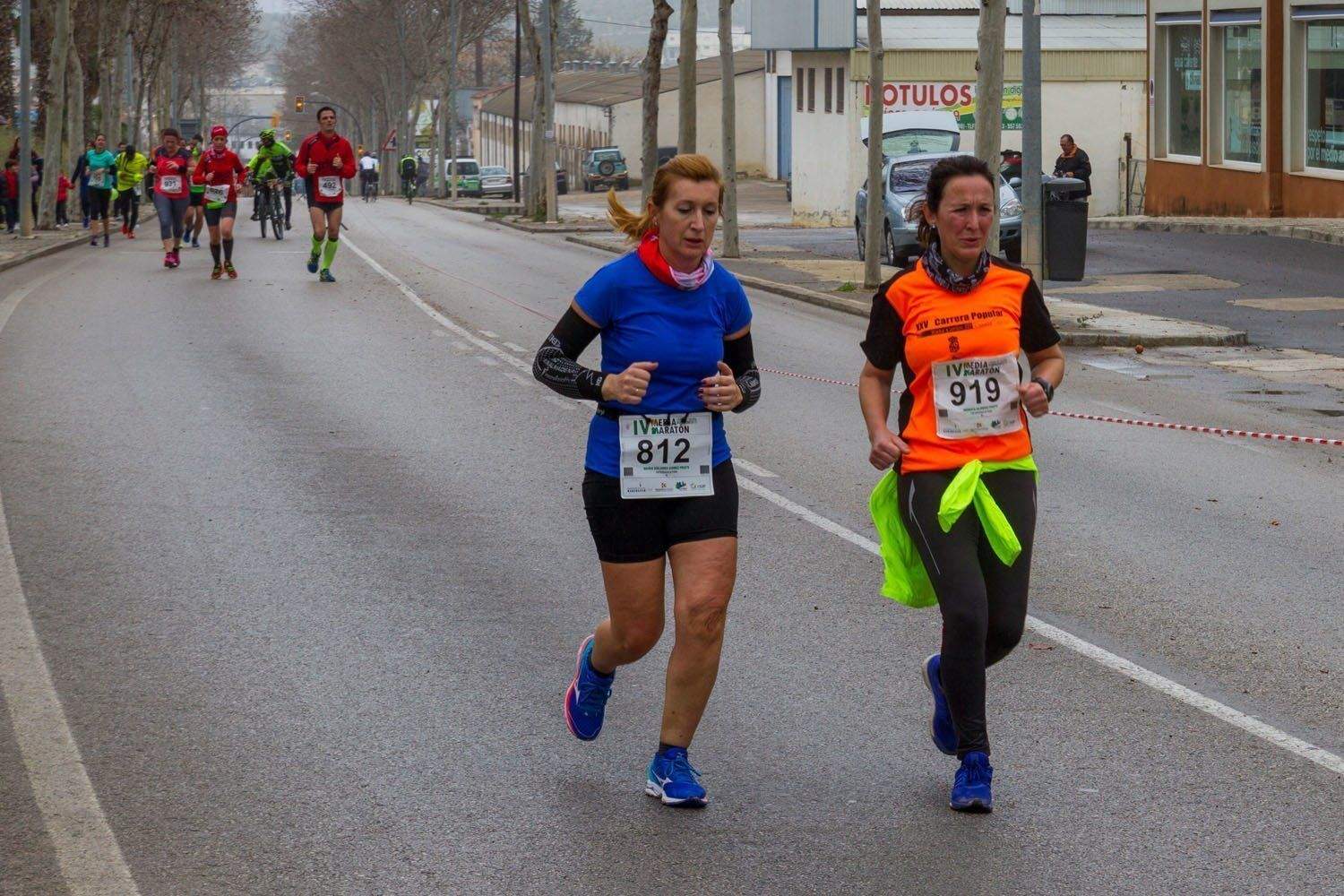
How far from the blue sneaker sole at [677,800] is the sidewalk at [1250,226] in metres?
25.4

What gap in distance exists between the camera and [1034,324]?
560 cm

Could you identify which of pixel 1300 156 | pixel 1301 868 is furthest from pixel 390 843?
pixel 1300 156

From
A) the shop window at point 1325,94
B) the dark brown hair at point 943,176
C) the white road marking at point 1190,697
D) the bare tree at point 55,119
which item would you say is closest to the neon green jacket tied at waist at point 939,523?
the dark brown hair at point 943,176

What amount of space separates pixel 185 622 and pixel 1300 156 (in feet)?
96.9

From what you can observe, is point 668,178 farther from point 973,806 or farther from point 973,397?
point 973,806

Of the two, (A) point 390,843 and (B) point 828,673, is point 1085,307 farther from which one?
(A) point 390,843

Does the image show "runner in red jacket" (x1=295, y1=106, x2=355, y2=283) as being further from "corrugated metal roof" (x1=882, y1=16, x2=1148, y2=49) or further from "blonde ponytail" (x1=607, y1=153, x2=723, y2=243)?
"corrugated metal roof" (x1=882, y1=16, x2=1148, y2=49)

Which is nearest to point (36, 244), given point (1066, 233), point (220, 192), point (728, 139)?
point (220, 192)

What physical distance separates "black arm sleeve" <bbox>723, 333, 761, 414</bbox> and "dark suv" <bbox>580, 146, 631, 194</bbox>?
2950 inches

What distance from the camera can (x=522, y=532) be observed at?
9453mm

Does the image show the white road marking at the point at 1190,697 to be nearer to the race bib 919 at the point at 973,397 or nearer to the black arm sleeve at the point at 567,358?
the race bib 919 at the point at 973,397

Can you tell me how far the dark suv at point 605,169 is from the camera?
8044 centimetres

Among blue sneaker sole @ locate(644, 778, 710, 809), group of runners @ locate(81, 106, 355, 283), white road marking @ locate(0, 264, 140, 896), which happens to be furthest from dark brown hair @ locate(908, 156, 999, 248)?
group of runners @ locate(81, 106, 355, 283)

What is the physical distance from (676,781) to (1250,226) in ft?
94.0
